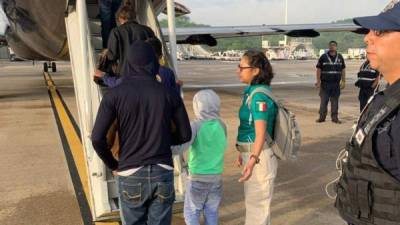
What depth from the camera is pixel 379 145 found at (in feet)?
6.53

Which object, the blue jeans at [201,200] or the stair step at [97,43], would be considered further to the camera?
the stair step at [97,43]

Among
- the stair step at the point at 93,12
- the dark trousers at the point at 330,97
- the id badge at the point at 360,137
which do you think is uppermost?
the stair step at the point at 93,12

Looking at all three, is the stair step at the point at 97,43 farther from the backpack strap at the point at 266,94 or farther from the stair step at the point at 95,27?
the backpack strap at the point at 266,94

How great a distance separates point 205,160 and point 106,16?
368cm

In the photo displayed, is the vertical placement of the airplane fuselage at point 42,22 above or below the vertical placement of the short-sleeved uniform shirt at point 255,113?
above

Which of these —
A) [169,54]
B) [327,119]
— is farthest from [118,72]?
[327,119]

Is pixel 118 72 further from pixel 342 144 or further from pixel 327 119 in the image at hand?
pixel 327 119

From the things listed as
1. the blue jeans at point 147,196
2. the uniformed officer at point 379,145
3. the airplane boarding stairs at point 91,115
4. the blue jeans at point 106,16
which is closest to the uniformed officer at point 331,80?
the airplane boarding stairs at point 91,115

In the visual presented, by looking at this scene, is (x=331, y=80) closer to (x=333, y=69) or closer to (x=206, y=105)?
(x=333, y=69)

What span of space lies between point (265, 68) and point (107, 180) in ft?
6.90

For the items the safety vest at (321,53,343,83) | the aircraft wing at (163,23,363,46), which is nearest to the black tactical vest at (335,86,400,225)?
the safety vest at (321,53,343,83)

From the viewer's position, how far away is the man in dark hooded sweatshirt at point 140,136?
10.7 ft

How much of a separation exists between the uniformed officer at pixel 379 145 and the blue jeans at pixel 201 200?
2.08m

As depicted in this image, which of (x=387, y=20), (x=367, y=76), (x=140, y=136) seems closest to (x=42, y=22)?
(x=367, y=76)
